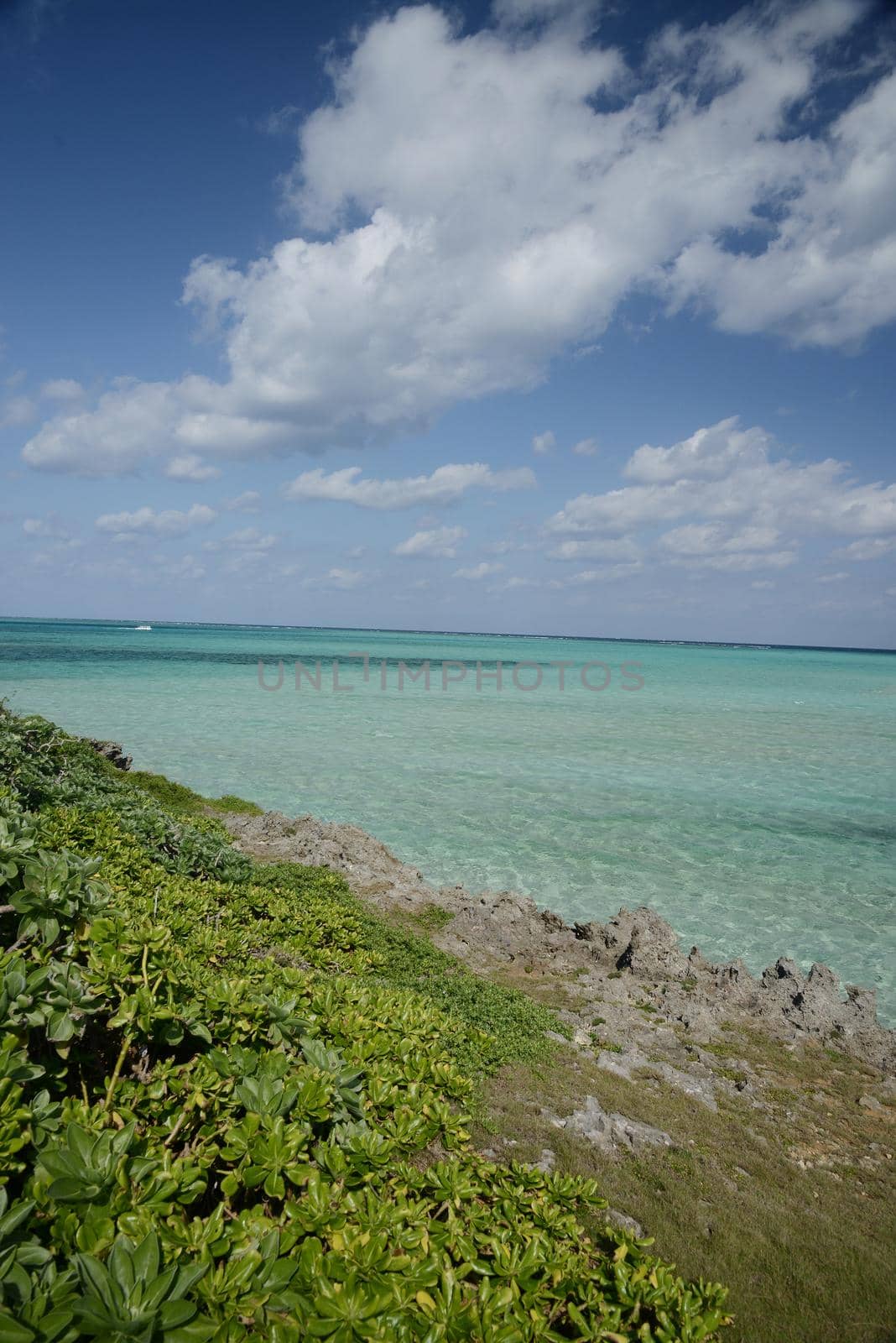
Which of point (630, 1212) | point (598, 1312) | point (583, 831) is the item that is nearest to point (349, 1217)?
point (598, 1312)

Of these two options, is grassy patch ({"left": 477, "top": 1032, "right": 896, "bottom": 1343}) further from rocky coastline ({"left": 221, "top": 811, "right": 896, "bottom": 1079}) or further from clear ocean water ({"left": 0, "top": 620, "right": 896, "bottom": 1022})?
clear ocean water ({"left": 0, "top": 620, "right": 896, "bottom": 1022})

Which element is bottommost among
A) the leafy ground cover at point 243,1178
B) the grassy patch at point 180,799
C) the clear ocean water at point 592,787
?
the clear ocean water at point 592,787

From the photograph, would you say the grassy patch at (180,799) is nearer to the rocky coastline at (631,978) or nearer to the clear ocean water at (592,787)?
the clear ocean water at (592,787)

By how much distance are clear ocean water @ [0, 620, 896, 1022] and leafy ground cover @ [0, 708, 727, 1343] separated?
918 centimetres

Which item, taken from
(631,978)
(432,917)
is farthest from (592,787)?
(631,978)

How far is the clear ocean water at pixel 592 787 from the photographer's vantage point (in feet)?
41.1

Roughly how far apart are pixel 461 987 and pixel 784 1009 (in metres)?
4.41

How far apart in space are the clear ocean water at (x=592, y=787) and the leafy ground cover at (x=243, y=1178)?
918 centimetres

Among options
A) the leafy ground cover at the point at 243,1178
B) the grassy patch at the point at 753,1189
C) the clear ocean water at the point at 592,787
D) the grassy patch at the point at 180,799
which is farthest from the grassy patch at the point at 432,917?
the grassy patch at the point at 180,799

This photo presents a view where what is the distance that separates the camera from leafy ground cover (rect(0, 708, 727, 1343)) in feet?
5.99

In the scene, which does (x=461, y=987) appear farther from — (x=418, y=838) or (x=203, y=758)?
(x=203, y=758)

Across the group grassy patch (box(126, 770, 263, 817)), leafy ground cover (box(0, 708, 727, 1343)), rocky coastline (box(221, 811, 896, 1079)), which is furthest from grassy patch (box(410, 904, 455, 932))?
grassy patch (box(126, 770, 263, 817))

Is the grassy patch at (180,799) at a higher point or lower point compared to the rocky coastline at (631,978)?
higher

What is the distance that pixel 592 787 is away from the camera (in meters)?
21.0
